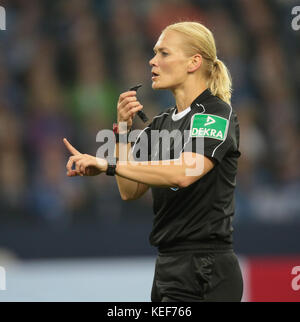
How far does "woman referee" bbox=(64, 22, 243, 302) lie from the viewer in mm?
3713

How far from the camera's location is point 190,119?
12.7 ft

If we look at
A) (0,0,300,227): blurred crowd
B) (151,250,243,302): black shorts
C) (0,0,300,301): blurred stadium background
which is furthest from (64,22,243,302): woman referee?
(0,0,300,227): blurred crowd

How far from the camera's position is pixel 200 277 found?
380cm

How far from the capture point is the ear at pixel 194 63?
3.91 metres

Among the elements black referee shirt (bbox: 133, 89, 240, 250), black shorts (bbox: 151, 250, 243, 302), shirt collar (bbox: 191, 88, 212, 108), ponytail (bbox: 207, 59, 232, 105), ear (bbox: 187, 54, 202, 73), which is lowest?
black shorts (bbox: 151, 250, 243, 302)

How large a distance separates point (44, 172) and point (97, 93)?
121 centimetres

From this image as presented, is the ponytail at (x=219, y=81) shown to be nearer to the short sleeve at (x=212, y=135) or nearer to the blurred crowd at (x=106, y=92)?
the short sleeve at (x=212, y=135)

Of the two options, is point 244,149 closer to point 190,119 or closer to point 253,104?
point 253,104

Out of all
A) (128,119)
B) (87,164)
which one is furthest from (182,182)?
(128,119)

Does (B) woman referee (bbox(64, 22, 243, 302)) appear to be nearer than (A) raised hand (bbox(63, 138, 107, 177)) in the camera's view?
No

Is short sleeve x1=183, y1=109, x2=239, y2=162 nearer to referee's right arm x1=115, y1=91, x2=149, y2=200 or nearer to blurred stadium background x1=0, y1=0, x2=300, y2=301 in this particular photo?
referee's right arm x1=115, y1=91, x2=149, y2=200

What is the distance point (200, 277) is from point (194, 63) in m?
1.07

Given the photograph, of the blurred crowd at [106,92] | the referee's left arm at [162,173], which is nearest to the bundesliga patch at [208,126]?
the referee's left arm at [162,173]

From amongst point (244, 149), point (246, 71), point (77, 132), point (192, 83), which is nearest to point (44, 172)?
point (77, 132)
